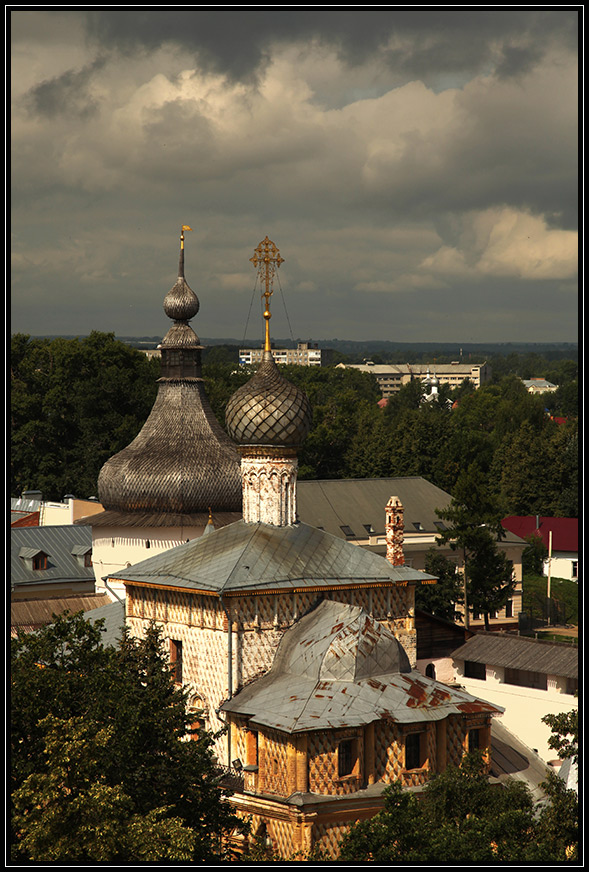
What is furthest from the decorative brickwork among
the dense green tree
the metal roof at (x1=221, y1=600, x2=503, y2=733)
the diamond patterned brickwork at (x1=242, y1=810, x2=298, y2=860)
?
the dense green tree

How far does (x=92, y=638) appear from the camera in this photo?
17.7 meters

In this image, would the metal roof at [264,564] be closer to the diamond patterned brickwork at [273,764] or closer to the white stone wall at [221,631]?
the white stone wall at [221,631]

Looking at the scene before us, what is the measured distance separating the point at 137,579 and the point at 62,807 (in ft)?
28.5

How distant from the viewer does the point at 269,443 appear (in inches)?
A: 958

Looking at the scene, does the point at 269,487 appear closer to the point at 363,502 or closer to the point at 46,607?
the point at 46,607

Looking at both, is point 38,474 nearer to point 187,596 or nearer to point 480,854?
point 187,596

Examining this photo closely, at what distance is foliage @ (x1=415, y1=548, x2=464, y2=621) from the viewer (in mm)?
37438

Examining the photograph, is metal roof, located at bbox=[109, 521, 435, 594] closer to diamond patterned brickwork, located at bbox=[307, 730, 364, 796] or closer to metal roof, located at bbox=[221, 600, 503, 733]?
metal roof, located at bbox=[221, 600, 503, 733]

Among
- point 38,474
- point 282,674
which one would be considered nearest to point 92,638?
point 282,674

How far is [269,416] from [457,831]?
995 centimetres

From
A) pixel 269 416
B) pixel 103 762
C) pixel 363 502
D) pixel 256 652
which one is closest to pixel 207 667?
pixel 256 652

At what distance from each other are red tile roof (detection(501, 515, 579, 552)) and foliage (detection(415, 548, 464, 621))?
1739 centimetres

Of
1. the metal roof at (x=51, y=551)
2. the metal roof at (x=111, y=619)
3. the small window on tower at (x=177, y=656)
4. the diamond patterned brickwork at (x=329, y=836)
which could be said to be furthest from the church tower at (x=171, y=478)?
the diamond patterned brickwork at (x=329, y=836)

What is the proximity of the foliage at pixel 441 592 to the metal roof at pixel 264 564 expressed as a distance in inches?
483
